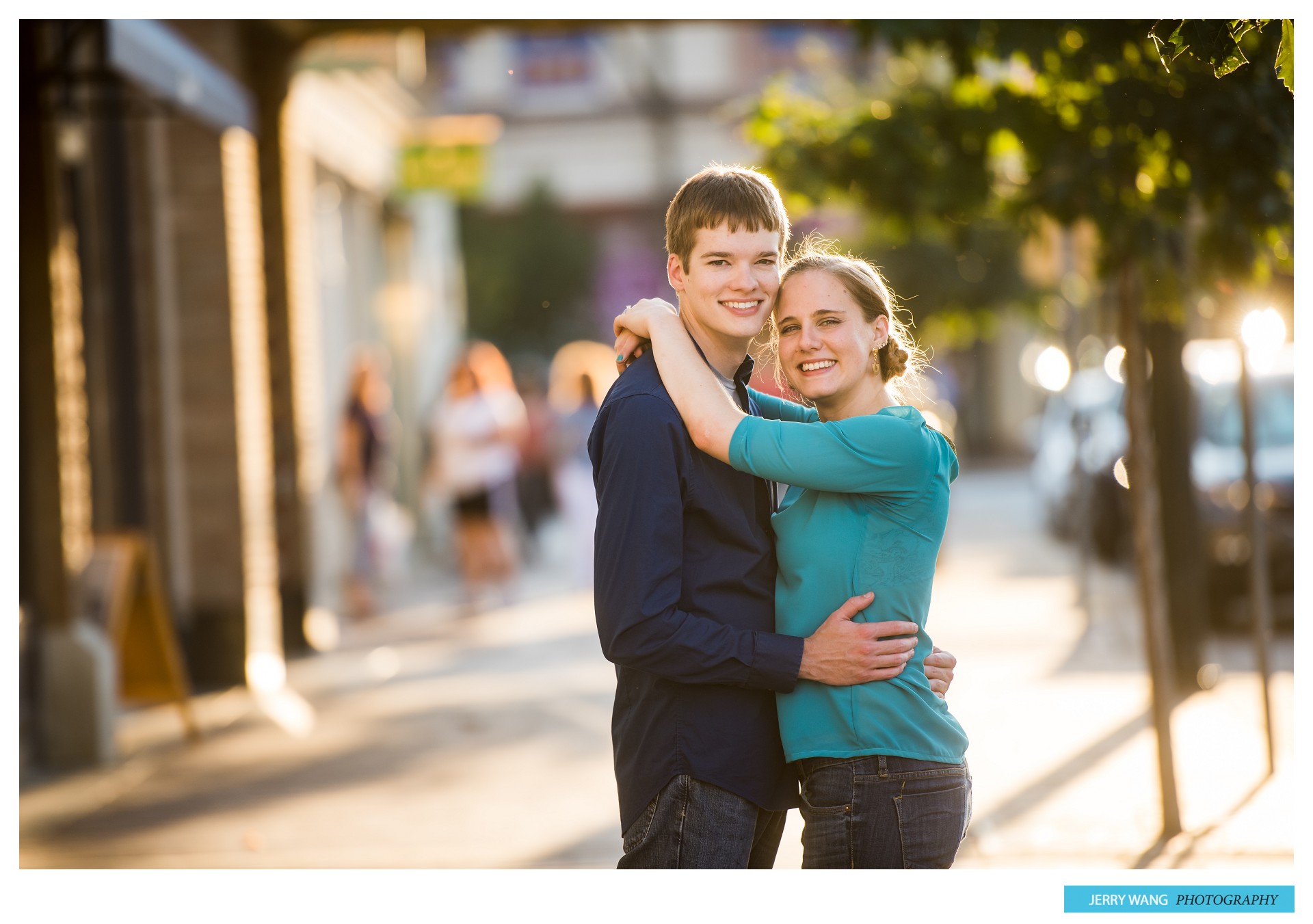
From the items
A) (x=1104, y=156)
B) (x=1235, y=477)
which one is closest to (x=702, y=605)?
(x=1104, y=156)

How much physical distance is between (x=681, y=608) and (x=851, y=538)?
1.11ft

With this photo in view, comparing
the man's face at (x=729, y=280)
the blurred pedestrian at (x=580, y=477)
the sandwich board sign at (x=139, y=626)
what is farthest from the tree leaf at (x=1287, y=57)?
the blurred pedestrian at (x=580, y=477)

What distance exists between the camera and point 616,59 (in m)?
37.2

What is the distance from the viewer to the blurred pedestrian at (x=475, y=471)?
37.3 feet

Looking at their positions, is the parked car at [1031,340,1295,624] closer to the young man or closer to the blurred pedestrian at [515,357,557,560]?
the young man

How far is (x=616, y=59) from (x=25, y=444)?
3169 centimetres

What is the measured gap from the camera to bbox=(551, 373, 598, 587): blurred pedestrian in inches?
436

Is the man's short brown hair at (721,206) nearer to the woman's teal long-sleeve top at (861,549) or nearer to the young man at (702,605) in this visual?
the young man at (702,605)

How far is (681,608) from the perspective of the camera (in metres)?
2.69

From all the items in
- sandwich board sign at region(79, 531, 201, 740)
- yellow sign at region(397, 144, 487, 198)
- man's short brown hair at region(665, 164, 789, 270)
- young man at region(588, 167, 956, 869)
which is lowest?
sandwich board sign at region(79, 531, 201, 740)
